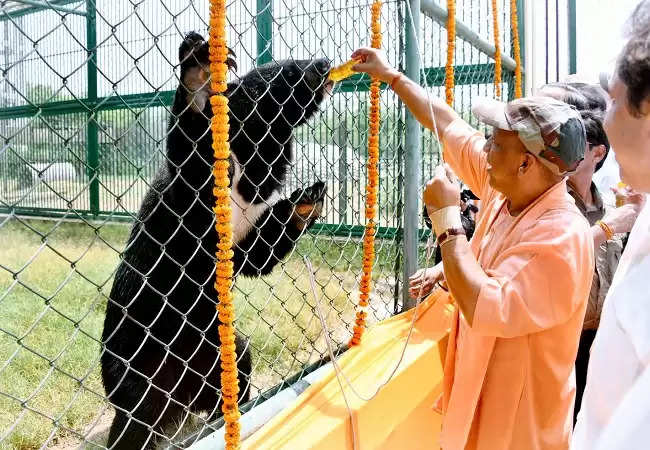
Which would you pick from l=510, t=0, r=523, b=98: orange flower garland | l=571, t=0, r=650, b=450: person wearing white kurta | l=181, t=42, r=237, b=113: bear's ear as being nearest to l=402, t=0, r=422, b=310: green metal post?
l=181, t=42, r=237, b=113: bear's ear

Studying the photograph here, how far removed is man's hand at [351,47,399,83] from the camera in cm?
224

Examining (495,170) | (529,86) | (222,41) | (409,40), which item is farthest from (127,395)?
(529,86)

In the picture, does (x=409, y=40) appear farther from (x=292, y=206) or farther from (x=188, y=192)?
(x=188, y=192)

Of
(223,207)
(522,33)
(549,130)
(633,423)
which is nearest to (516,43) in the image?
(522,33)

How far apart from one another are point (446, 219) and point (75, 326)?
41.8 inches

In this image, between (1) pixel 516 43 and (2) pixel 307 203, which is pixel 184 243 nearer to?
(2) pixel 307 203

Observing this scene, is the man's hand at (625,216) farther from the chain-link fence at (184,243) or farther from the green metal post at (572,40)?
the green metal post at (572,40)

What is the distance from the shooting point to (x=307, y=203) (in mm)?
2607

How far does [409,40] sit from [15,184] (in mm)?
9042

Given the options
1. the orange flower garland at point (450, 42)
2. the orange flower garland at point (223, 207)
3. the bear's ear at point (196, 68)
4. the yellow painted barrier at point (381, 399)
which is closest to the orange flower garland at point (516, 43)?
the orange flower garland at point (450, 42)

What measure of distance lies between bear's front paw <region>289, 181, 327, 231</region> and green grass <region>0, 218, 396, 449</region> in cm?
23

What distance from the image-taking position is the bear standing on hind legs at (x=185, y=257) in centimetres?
207

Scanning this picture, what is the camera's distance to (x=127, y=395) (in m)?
2.31

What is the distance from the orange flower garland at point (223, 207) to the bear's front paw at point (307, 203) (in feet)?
3.58
